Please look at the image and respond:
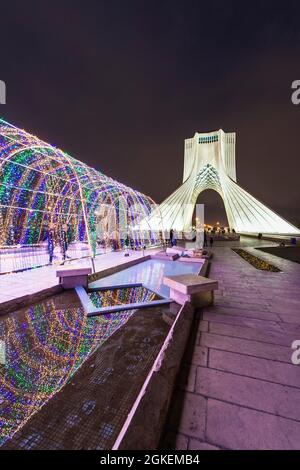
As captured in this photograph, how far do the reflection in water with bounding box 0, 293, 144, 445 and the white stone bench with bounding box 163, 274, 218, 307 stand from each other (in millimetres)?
916

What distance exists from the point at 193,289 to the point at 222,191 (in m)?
43.1

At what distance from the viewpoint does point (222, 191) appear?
42750 millimetres

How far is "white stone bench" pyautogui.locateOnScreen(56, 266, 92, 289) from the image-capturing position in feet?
16.1

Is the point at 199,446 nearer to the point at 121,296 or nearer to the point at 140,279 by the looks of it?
the point at 121,296

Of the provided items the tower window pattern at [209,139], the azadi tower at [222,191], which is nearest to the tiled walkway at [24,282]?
the azadi tower at [222,191]

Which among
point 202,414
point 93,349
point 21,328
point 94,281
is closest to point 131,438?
point 202,414

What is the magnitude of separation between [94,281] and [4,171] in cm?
736

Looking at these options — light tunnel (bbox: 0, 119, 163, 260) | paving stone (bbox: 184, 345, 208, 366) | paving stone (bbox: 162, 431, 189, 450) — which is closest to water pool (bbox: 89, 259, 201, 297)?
light tunnel (bbox: 0, 119, 163, 260)

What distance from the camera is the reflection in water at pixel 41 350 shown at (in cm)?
170

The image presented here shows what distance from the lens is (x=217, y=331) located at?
9.27 feet

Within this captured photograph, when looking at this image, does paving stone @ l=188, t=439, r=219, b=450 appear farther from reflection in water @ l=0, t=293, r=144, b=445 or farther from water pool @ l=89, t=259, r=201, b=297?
water pool @ l=89, t=259, r=201, b=297

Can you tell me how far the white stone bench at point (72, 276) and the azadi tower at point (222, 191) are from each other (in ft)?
107

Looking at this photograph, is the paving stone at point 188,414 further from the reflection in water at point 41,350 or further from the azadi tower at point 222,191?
the azadi tower at point 222,191

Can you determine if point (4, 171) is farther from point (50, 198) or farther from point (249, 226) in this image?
point (249, 226)
